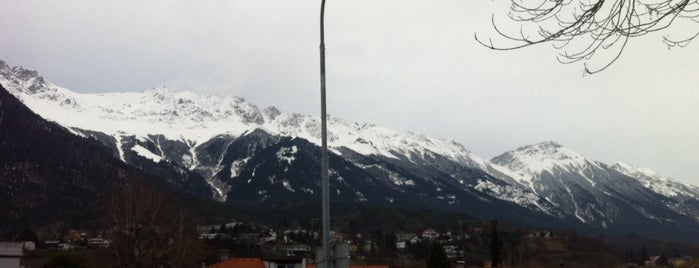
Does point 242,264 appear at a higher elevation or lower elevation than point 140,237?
lower

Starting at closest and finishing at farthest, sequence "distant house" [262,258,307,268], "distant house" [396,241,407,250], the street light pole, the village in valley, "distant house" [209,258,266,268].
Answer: the street light pole < "distant house" [262,258,307,268] < "distant house" [209,258,266,268] < the village in valley < "distant house" [396,241,407,250]

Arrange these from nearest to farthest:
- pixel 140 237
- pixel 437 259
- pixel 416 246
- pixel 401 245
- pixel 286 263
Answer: pixel 140 237 < pixel 286 263 < pixel 437 259 < pixel 416 246 < pixel 401 245


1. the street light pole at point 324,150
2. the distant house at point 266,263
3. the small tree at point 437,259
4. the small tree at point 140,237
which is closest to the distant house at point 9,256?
the small tree at point 140,237

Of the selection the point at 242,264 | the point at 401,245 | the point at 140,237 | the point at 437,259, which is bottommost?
the point at 242,264

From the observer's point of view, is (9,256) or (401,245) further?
(401,245)

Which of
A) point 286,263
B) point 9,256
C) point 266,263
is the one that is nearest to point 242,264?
point 266,263

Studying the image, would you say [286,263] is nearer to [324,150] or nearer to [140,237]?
[140,237]

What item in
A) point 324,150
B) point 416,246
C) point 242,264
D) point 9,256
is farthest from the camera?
point 416,246

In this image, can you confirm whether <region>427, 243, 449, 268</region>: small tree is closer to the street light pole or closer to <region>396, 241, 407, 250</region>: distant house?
the street light pole

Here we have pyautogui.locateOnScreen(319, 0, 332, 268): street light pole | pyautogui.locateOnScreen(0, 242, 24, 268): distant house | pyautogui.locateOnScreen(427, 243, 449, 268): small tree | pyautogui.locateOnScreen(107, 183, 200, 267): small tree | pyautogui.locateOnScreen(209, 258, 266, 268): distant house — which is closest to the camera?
pyautogui.locateOnScreen(319, 0, 332, 268): street light pole

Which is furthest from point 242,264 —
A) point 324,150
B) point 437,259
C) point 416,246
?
point 416,246

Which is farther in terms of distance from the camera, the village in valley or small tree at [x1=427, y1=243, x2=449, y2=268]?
the village in valley

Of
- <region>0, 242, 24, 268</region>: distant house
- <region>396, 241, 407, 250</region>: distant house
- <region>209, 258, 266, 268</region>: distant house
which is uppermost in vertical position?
<region>396, 241, 407, 250</region>: distant house

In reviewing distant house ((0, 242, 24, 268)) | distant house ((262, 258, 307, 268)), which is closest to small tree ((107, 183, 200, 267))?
distant house ((0, 242, 24, 268))
